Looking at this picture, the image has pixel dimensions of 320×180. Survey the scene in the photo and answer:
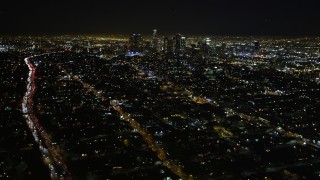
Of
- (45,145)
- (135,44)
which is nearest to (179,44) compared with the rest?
(135,44)

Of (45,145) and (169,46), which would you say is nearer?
(45,145)

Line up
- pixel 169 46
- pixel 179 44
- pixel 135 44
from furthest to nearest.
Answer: pixel 135 44 < pixel 179 44 < pixel 169 46

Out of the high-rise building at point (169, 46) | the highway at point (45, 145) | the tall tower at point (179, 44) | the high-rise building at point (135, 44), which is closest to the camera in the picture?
the highway at point (45, 145)

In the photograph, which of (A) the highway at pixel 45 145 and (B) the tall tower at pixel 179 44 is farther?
(B) the tall tower at pixel 179 44

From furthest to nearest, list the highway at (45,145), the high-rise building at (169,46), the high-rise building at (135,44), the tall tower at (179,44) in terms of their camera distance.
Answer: the high-rise building at (135,44)
the tall tower at (179,44)
the high-rise building at (169,46)
the highway at (45,145)

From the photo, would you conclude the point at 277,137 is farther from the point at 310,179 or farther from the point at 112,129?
the point at 112,129

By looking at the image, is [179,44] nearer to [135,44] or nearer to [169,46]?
[169,46]

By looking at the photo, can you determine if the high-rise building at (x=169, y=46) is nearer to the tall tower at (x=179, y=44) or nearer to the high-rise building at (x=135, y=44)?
the tall tower at (x=179, y=44)

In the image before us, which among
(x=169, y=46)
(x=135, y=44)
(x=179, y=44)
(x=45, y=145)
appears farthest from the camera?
(x=135, y=44)

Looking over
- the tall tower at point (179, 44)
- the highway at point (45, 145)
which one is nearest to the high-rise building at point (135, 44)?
the tall tower at point (179, 44)

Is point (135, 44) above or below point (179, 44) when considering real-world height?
below

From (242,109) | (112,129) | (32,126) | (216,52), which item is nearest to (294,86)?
(242,109)
